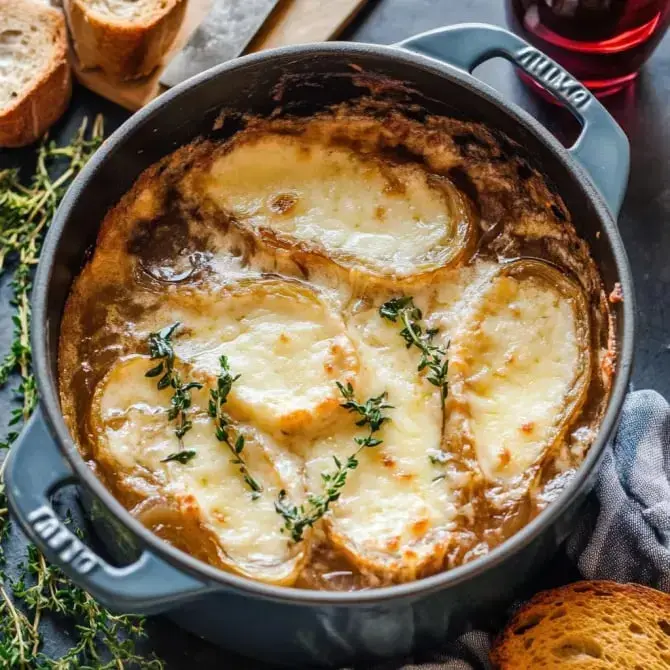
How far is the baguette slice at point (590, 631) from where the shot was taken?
2.48 m

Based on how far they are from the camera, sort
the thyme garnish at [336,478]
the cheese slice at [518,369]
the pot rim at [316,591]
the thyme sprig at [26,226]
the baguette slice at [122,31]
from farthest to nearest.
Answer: the baguette slice at [122,31] → the thyme sprig at [26,226] → the cheese slice at [518,369] → the thyme garnish at [336,478] → the pot rim at [316,591]

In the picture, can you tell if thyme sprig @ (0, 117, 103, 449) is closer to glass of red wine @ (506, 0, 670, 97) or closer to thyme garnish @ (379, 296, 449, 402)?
thyme garnish @ (379, 296, 449, 402)

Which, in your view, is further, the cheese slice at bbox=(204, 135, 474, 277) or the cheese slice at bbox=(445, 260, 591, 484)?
the cheese slice at bbox=(204, 135, 474, 277)

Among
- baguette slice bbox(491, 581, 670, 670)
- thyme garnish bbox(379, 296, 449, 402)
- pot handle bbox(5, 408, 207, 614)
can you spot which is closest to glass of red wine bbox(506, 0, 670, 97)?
thyme garnish bbox(379, 296, 449, 402)

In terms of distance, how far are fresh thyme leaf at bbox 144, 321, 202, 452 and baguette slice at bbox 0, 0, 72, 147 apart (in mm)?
892

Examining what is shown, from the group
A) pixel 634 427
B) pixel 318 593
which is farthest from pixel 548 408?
pixel 318 593

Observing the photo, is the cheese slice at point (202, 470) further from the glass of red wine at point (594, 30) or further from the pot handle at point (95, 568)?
the glass of red wine at point (594, 30)

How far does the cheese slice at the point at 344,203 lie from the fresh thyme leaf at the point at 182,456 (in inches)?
21.7

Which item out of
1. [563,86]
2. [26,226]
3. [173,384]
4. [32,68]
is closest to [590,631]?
[173,384]

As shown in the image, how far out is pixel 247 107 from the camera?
2.70 metres

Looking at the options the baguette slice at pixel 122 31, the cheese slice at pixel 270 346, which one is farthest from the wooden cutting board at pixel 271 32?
the cheese slice at pixel 270 346

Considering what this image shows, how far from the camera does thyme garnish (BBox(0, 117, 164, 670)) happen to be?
2523 millimetres

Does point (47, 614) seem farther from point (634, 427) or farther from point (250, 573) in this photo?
point (634, 427)

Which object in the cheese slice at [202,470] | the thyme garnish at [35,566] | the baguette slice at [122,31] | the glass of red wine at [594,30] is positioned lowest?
the thyme garnish at [35,566]
